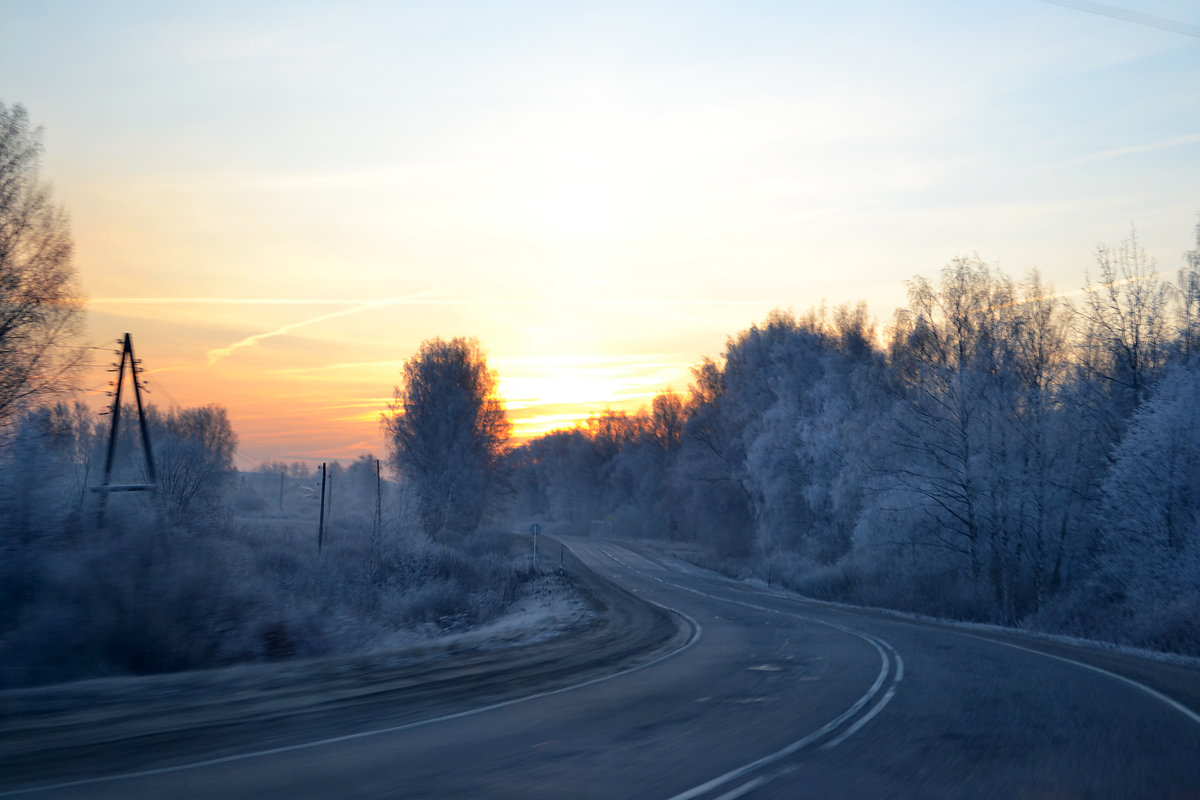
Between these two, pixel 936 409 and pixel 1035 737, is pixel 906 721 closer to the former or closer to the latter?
pixel 1035 737

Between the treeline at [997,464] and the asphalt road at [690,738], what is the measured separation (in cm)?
1022

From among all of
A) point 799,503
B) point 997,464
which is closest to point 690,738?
point 997,464

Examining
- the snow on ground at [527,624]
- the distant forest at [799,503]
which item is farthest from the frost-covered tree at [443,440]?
the snow on ground at [527,624]

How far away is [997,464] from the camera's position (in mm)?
31422

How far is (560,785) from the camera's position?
686 centimetres

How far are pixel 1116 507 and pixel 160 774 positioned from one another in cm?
2808

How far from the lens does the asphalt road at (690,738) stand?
680 cm

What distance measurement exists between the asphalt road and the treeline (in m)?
10.2

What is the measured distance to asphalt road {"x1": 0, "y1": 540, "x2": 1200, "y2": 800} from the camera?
6.80m

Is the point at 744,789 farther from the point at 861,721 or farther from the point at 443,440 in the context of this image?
the point at 443,440

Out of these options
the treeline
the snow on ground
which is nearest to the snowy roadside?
the snow on ground

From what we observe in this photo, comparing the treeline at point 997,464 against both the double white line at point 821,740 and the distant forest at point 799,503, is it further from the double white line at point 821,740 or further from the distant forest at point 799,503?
the double white line at point 821,740

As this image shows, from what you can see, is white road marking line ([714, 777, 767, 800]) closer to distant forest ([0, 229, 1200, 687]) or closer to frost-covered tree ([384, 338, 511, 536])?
distant forest ([0, 229, 1200, 687])

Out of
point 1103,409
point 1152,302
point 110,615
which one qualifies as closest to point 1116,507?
point 1103,409
